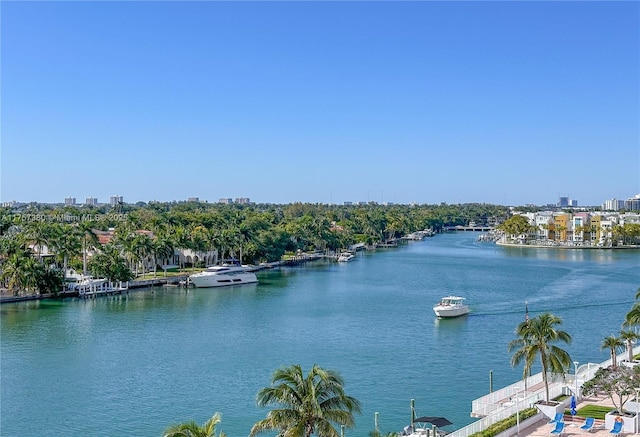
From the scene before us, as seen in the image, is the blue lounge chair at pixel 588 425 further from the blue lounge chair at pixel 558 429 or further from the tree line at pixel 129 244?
the tree line at pixel 129 244

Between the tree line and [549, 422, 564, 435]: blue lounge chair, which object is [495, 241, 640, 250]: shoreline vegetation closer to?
the tree line

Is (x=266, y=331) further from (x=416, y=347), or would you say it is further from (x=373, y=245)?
(x=373, y=245)

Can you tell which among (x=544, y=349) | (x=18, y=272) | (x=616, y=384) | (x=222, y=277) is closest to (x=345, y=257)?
(x=222, y=277)

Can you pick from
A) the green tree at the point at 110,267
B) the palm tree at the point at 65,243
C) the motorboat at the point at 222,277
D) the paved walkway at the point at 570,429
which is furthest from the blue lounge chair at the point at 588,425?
the palm tree at the point at 65,243

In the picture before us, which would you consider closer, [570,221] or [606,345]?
[606,345]

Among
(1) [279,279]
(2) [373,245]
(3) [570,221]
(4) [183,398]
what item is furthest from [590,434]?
(3) [570,221]

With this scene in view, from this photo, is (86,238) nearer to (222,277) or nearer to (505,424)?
(222,277)
